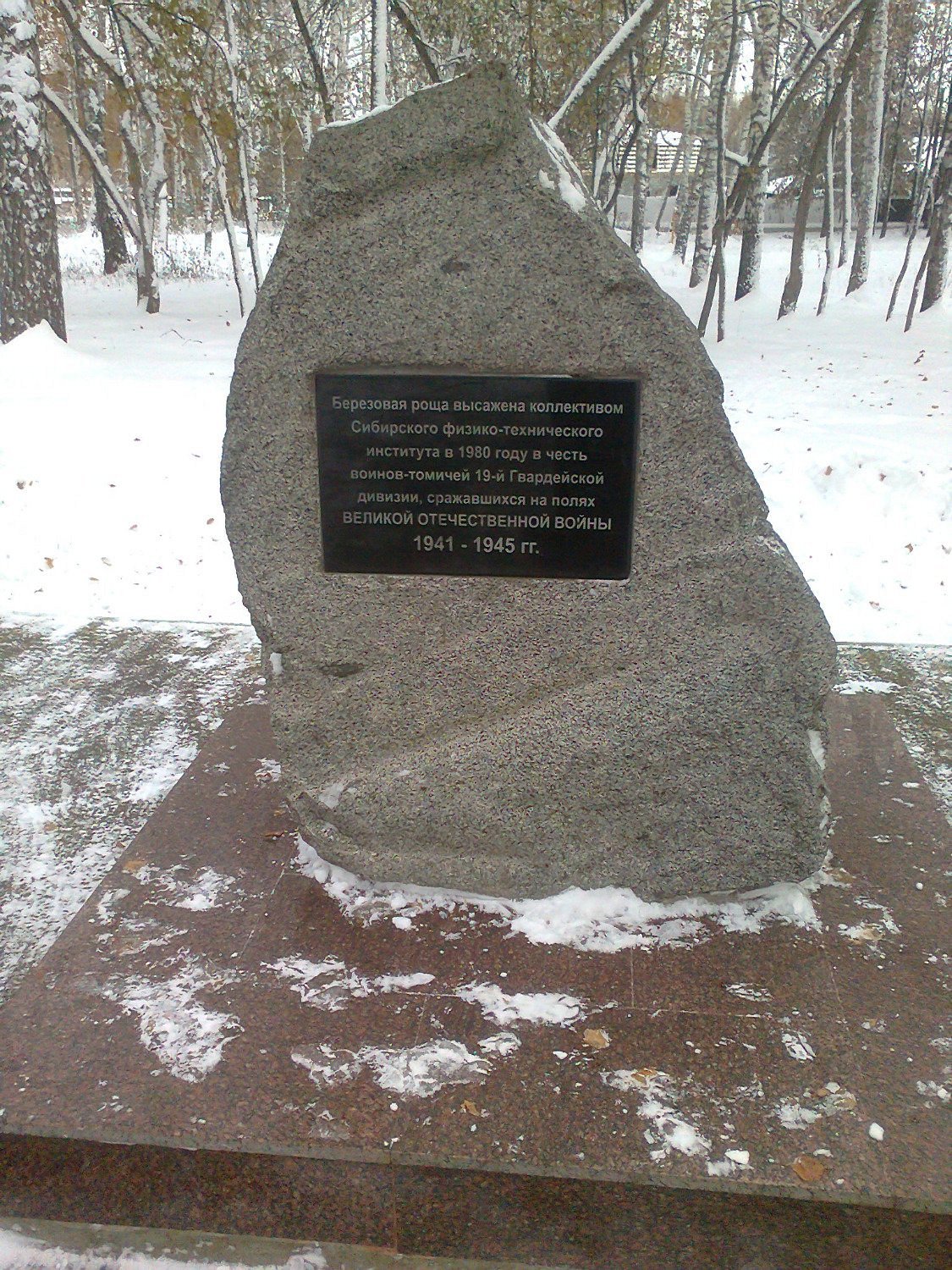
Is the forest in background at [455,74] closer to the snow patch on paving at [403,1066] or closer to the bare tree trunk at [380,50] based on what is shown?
the bare tree trunk at [380,50]

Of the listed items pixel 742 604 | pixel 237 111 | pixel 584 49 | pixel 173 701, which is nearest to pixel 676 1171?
pixel 742 604

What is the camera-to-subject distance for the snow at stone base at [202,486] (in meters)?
5.17

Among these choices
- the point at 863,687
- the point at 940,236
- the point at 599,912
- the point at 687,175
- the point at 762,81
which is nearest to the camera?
the point at 599,912

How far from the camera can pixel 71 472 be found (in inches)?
242

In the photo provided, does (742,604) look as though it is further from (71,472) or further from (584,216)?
(71,472)

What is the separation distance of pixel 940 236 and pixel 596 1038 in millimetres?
11638

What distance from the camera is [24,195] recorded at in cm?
771

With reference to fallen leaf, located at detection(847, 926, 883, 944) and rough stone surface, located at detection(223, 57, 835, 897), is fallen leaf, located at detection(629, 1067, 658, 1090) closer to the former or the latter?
rough stone surface, located at detection(223, 57, 835, 897)

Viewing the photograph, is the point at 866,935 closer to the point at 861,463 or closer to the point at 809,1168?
the point at 809,1168

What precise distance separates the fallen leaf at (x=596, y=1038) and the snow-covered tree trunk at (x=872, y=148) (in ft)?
50.0

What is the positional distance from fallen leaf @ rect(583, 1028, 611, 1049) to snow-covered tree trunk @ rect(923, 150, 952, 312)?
37.1ft

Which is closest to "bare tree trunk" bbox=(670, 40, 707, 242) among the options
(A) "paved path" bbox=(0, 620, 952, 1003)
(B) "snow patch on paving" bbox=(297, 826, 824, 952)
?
(A) "paved path" bbox=(0, 620, 952, 1003)

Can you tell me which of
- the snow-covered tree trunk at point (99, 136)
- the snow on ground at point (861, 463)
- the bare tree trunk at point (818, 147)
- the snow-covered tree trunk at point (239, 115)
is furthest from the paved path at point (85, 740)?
the snow-covered tree trunk at point (99, 136)

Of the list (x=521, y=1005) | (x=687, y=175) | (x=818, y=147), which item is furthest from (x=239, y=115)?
(x=687, y=175)
